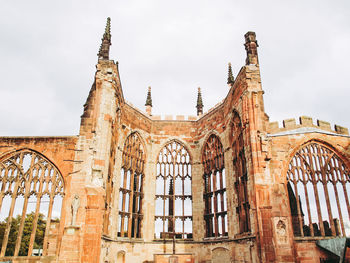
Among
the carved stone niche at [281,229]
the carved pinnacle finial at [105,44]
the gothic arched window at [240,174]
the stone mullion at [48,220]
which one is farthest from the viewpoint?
the carved pinnacle finial at [105,44]

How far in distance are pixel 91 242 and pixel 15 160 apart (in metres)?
6.93

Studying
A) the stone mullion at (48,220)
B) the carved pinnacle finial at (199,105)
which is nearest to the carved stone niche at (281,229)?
the stone mullion at (48,220)

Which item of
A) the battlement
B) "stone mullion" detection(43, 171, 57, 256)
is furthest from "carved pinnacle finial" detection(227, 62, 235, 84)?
"stone mullion" detection(43, 171, 57, 256)

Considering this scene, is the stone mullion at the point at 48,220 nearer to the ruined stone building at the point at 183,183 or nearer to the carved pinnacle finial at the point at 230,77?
the ruined stone building at the point at 183,183

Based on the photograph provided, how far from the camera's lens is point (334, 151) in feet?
54.7

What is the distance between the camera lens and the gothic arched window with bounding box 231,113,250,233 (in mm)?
16766

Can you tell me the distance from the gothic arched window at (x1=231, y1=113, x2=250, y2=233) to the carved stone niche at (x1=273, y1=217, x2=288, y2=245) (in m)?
2.44

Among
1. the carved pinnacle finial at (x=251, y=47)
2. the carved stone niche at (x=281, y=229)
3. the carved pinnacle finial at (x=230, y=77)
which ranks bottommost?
the carved stone niche at (x=281, y=229)

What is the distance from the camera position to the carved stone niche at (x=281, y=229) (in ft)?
45.1

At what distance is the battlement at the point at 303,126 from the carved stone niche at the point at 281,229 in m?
5.03

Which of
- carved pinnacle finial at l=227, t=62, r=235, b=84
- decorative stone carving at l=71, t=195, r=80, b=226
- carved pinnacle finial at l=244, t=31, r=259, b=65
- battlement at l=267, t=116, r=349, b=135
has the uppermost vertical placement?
carved pinnacle finial at l=227, t=62, r=235, b=84

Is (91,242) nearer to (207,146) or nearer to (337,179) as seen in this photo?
(207,146)

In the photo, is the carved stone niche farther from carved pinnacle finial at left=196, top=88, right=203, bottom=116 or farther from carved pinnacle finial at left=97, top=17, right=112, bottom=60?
carved pinnacle finial at left=97, top=17, right=112, bottom=60

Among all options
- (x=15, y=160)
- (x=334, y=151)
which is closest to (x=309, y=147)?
(x=334, y=151)
